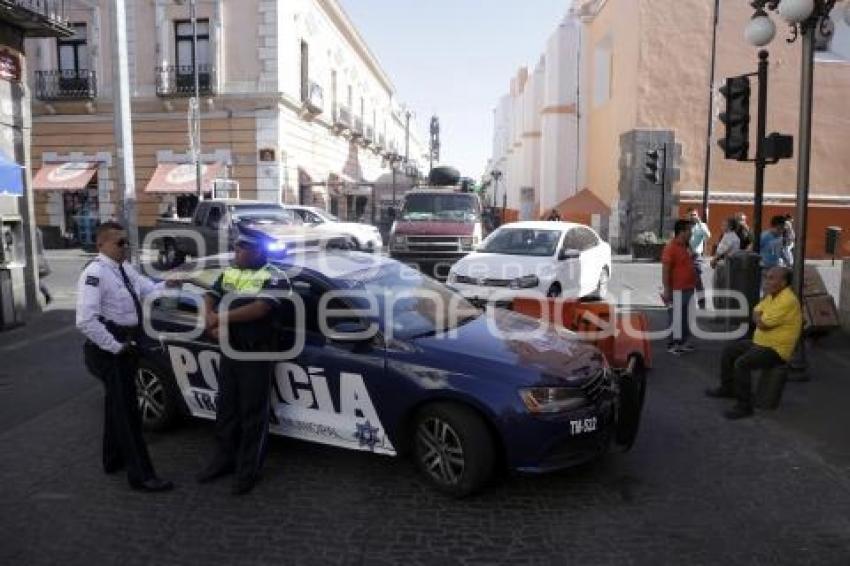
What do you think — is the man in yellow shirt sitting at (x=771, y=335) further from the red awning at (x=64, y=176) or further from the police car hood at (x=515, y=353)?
the red awning at (x=64, y=176)

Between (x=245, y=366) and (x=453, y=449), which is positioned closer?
(x=453, y=449)

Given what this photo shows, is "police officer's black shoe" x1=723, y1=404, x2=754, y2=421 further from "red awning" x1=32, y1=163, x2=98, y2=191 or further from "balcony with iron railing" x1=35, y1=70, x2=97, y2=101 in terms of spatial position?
"balcony with iron railing" x1=35, y1=70, x2=97, y2=101

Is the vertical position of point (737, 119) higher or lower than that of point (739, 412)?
higher

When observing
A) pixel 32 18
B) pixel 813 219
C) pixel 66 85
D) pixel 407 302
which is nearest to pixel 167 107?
pixel 66 85

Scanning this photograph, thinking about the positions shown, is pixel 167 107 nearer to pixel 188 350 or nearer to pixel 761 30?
pixel 761 30

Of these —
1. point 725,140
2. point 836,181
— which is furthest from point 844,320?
point 836,181

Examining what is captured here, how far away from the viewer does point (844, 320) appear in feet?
35.9

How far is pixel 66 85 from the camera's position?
28.9 m

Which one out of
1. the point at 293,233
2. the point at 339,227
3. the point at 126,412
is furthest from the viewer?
the point at 339,227

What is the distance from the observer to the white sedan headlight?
11023mm

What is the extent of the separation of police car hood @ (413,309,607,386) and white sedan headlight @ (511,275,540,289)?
523cm

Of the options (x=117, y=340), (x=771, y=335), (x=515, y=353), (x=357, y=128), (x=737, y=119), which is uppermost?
(x=357, y=128)

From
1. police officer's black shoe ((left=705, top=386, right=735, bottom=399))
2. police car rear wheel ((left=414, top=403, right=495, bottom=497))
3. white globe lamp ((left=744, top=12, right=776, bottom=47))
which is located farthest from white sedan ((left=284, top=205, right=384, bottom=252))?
police car rear wheel ((left=414, top=403, right=495, bottom=497))

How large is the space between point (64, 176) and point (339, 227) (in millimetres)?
15145
